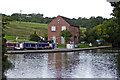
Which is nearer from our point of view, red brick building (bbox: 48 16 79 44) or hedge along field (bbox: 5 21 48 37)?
red brick building (bbox: 48 16 79 44)

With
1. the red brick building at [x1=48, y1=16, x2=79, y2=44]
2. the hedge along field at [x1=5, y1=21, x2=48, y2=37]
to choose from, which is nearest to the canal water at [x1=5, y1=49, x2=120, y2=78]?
the red brick building at [x1=48, y1=16, x2=79, y2=44]

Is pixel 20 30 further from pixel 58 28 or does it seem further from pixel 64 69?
pixel 64 69

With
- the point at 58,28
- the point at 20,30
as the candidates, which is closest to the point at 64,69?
the point at 58,28

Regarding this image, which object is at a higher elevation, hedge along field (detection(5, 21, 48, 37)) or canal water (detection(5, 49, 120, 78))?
hedge along field (detection(5, 21, 48, 37))

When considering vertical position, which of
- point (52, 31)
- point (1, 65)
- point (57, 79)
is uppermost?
point (52, 31)

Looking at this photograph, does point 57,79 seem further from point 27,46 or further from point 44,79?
point 27,46

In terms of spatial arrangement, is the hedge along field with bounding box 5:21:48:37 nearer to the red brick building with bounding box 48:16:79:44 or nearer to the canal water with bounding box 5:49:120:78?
the red brick building with bounding box 48:16:79:44

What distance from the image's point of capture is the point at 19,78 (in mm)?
11969

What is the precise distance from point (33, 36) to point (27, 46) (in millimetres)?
19357

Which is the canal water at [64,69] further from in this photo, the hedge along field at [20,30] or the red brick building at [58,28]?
the hedge along field at [20,30]

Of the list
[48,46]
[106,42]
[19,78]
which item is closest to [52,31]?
[48,46]

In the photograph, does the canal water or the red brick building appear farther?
the red brick building

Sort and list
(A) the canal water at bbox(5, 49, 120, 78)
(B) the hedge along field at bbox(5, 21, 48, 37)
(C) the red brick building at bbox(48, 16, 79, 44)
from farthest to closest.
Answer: (B) the hedge along field at bbox(5, 21, 48, 37)
(C) the red brick building at bbox(48, 16, 79, 44)
(A) the canal water at bbox(5, 49, 120, 78)

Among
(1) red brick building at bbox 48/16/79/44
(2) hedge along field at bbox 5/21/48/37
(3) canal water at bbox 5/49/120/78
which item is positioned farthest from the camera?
(2) hedge along field at bbox 5/21/48/37
